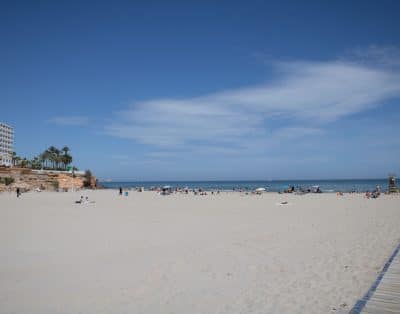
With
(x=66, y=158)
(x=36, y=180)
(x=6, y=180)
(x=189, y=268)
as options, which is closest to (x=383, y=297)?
(x=189, y=268)

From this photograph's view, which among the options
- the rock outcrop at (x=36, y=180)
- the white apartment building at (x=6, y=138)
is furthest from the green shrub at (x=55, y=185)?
the white apartment building at (x=6, y=138)

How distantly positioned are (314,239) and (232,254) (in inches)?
164

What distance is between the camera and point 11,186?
59.2 metres

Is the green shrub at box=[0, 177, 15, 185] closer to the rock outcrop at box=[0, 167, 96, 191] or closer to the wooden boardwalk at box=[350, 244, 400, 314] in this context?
the rock outcrop at box=[0, 167, 96, 191]

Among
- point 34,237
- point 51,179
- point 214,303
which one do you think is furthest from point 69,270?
point 51,179

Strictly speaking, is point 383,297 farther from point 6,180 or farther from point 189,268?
point 6,180

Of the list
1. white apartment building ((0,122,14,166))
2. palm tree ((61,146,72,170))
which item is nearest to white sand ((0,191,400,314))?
palm tree ((61,146,72,170))

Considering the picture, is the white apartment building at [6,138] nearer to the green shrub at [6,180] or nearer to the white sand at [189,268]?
the green shrub at [6,180]

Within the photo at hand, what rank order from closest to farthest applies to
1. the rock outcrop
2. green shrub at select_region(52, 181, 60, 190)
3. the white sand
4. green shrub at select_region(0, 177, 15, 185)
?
the white sand, green shrub at select_region(0, 177, 15, 185), the rock outcrop, green shrub at select_region(52, 181, 60, 190)

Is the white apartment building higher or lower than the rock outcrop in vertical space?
higher

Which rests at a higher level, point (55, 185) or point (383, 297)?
point (55, 185)

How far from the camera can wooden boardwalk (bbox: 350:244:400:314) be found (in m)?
5.46

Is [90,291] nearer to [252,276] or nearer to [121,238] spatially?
[252,276]

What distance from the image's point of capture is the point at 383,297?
19.7ft
